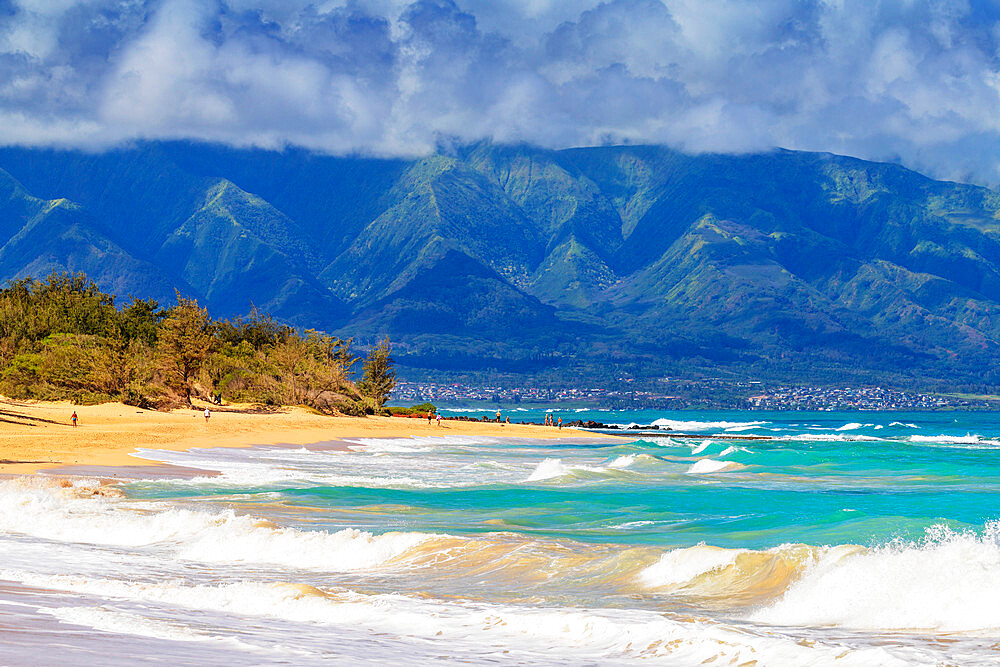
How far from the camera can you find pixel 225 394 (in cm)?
7069

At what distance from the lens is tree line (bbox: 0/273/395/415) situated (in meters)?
57.8

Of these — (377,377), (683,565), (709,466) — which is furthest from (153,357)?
(683,565)

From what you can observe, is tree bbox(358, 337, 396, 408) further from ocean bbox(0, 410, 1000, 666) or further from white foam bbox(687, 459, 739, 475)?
ocean bbox(0, 410, 1000, 666)

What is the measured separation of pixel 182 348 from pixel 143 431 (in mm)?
20136

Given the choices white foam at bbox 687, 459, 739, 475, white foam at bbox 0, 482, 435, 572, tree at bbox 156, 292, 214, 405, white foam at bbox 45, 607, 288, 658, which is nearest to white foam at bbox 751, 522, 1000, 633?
white foam at bbox 45, 607, 288, 658

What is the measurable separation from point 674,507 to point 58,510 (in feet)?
45.0

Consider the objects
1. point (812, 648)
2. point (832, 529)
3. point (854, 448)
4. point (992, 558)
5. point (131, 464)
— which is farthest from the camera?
point (854, 448)

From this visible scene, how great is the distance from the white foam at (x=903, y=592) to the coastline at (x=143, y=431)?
1989 centimetres

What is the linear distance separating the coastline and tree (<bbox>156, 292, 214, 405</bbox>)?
8.27ft

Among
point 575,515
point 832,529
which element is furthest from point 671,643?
point 575,515

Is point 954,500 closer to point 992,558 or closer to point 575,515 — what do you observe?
point 575,515

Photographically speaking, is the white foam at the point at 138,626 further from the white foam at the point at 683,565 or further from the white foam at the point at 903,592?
the white foam at the point at 683,565

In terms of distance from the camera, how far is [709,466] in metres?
41.8

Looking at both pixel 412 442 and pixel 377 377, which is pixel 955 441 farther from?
pixel 377 377
